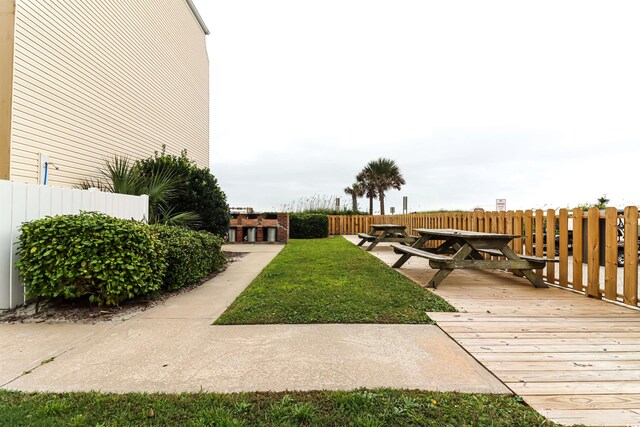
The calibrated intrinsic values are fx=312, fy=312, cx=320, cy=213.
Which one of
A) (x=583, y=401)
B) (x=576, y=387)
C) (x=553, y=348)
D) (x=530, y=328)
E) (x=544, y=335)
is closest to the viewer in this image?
(x=583, y=401)

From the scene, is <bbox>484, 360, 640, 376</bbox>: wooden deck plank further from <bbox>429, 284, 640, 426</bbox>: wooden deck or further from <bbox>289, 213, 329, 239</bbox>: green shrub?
<bbox>289, 213, 329, 239</bbox>: green shrub

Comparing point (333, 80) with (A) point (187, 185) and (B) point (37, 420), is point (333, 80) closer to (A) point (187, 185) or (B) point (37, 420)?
(A) point (187, 185)

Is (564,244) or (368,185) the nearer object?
(564,244)

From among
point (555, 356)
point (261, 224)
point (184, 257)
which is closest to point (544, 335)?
point (555, 356)

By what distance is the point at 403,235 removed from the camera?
1020cm

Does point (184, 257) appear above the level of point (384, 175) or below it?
Result: below

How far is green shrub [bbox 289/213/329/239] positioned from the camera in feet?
52.1

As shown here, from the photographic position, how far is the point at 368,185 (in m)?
32.9

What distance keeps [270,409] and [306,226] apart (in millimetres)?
14289

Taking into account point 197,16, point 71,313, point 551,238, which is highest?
point 197,16

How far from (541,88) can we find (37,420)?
12.9 meters

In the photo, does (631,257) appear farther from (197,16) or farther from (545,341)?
(197,16)

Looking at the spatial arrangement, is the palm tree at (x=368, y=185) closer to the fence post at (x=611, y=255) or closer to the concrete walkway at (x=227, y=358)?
the fence post at (x=611, y=255)

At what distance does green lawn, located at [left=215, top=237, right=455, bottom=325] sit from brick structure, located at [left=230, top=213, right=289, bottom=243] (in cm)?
760
